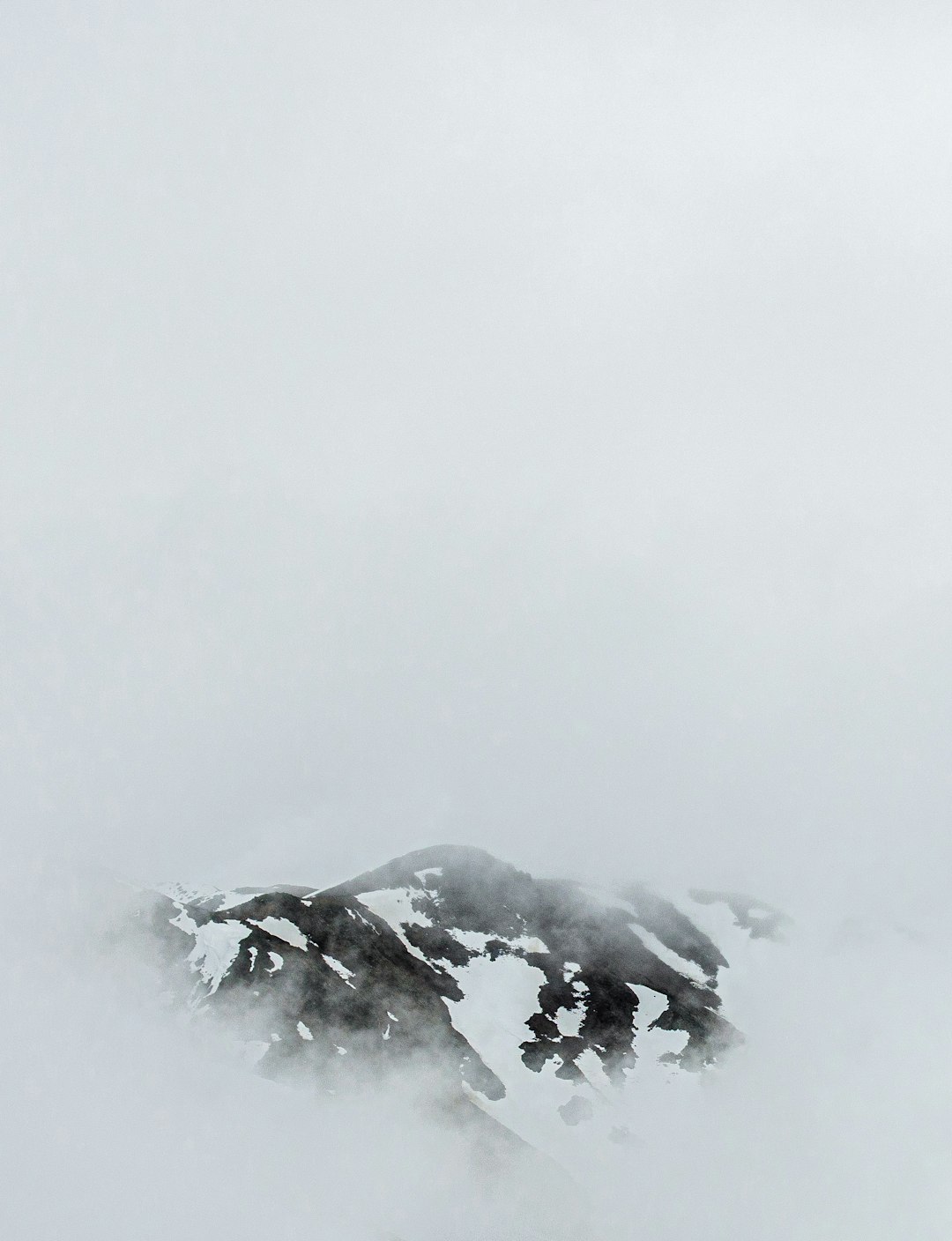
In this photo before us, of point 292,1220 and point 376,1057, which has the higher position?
point 376,1057

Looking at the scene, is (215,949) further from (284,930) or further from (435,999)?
(435,999)

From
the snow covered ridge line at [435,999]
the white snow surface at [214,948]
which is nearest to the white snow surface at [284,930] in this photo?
the snow covered ridge line at [435,999]

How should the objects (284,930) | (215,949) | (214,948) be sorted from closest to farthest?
(215,949)
(214,948)
(284,930)

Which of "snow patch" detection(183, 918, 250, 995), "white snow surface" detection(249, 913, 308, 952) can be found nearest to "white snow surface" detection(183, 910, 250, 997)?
"snow patch" detection(183, 918, 250, 995)

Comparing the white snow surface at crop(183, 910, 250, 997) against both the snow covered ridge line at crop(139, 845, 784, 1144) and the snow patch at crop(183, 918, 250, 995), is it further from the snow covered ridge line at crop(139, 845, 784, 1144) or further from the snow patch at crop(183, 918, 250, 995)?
the snow covered ridge line at crop(139, 845, 784, 1144)

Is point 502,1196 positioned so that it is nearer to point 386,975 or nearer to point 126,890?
point 386,975

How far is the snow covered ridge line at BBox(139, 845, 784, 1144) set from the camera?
518 feet

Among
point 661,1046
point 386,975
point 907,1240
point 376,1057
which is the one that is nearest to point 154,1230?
point 376,1057

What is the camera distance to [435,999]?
6909 inches

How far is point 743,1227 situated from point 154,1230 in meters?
107

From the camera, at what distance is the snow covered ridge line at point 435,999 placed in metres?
158

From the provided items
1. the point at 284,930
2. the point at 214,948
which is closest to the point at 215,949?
the point at 214,948

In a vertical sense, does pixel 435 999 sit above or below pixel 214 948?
above

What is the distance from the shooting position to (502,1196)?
146500mm
